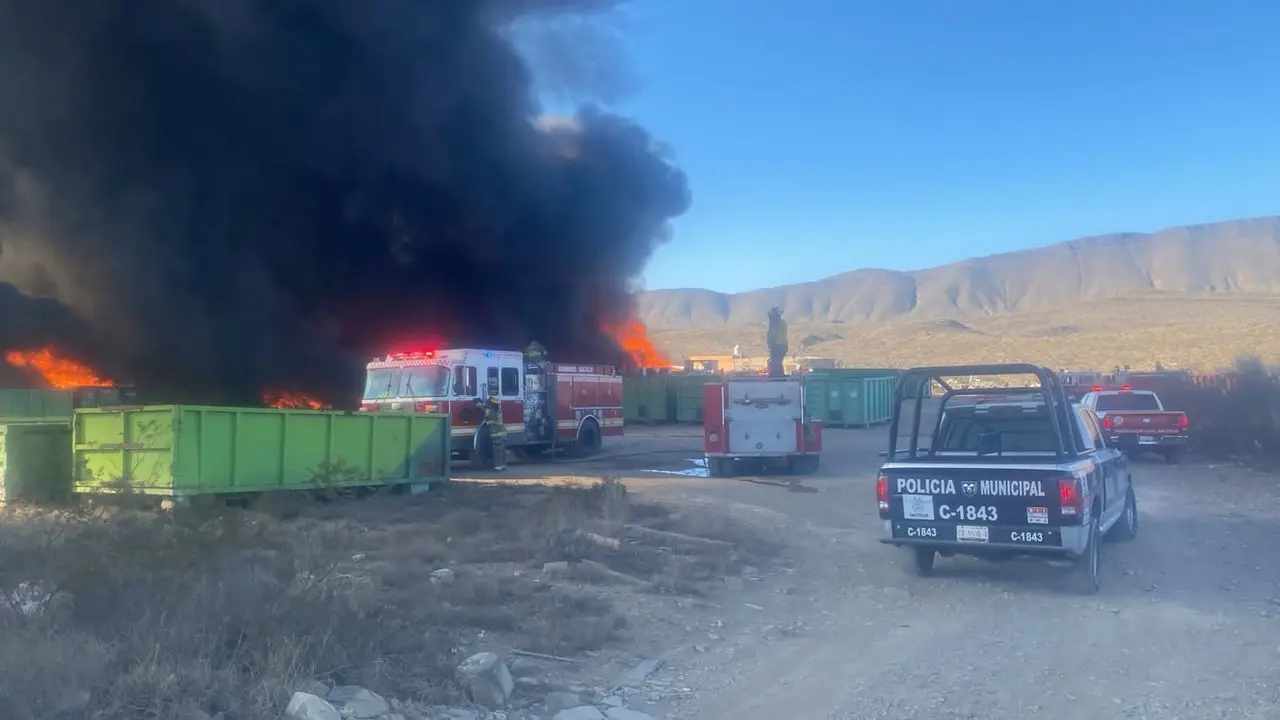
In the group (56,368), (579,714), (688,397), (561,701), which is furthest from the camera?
(688,397)

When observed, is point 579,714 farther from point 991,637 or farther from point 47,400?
point 47,400

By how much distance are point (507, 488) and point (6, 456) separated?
6.89 metres

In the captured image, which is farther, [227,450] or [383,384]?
[383,384]

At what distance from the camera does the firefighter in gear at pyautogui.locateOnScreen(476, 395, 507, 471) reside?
20578 mm

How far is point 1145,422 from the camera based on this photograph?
21125 mm

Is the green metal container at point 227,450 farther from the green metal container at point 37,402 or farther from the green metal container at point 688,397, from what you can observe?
the green metal container at point 688,397

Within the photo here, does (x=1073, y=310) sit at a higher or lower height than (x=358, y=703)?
higher

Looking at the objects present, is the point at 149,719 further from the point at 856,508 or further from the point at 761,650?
the point at 856,508

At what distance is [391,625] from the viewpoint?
6500mm

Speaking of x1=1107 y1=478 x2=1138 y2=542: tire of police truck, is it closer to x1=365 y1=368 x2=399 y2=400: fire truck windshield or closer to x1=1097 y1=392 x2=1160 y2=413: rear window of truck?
x1=1097 y1=392 x2=1160 y2=413: rear window of truck

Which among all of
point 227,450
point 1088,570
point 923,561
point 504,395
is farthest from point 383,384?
point 1088,570

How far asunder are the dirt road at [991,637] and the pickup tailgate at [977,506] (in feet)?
1.81

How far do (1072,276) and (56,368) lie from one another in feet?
550

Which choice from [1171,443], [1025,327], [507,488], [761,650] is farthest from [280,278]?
[1025,327]
